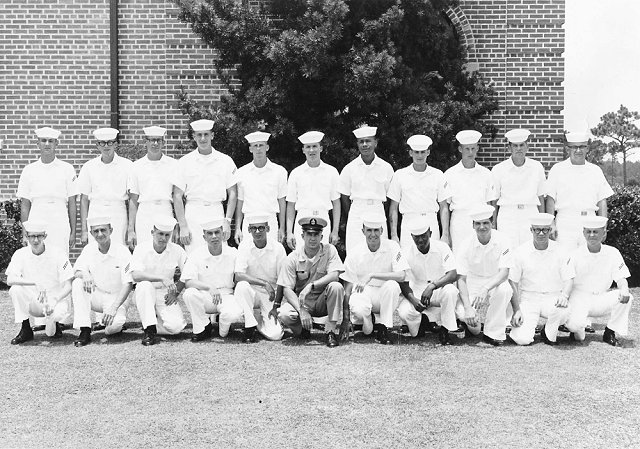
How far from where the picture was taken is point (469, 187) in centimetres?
788

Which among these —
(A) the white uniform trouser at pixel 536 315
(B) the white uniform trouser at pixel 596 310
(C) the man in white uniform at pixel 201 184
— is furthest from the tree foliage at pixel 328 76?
(B) the white uniform trouser at pixel 596 310

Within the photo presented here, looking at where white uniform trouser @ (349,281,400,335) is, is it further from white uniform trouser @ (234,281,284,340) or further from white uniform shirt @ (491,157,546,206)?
white uniform shirt @ (491,157,546,206)

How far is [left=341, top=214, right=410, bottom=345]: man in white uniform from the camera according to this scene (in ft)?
22.6

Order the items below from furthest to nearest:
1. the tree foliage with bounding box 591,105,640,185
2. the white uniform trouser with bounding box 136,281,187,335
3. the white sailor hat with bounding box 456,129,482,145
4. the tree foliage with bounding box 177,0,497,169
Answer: the tree foliage with bounding box 591,105,640,185, the tree foliage with bounding box 177,0,497,169, the white sailor hat with bounding box 456,129,482,145, the white uniform trouser with bounding box 136,281,187,335

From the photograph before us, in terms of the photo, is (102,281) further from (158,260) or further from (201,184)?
(201,184)

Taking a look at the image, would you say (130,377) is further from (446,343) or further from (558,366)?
(558,366)

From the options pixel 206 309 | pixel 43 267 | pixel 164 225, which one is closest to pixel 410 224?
pixel 206 309

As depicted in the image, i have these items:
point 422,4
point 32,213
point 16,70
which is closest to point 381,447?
point 32,213

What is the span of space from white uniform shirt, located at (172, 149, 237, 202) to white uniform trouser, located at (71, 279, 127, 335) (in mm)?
1406

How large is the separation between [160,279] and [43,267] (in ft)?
3.71

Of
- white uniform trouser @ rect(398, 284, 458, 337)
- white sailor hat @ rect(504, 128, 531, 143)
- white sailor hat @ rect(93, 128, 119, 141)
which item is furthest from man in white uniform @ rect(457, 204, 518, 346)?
white sailor hat @ rect(93, 128, 119, 141)

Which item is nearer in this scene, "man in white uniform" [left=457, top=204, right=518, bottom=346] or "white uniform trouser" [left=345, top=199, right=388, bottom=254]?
"man in white uniform" [left=457, top=204, right=518, bottom=346]

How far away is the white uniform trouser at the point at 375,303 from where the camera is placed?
22.5 feet

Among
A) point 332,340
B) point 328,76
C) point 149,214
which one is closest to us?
point 332,340
